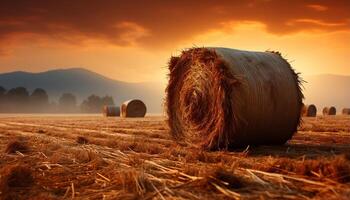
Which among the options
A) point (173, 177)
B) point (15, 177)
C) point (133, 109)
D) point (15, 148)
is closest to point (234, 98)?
point (173, 177)

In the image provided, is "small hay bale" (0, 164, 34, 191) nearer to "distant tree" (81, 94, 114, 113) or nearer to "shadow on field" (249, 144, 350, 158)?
"shadow on field" (249, 144, 350, 158)

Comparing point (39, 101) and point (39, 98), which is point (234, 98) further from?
point (39, 98)

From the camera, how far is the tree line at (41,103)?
71188mm

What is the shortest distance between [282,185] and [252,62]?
424cm

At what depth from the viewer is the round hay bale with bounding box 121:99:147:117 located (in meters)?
27.8

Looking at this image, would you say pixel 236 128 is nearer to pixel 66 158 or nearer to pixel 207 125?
pixel 207 125

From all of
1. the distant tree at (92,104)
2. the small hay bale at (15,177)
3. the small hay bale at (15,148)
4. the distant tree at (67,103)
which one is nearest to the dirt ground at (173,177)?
the small hay bale at (15,177)

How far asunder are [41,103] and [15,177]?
245 feet

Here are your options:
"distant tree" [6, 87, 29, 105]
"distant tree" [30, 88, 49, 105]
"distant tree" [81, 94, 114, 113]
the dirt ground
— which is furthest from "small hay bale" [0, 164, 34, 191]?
"distant tree" [30, 88, 49, 105]

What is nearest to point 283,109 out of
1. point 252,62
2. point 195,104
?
point 252,62

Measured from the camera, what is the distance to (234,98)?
23.7 feet

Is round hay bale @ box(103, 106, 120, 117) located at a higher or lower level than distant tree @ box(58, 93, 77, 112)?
lower

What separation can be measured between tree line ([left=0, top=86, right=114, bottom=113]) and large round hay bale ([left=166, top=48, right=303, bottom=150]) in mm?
62341

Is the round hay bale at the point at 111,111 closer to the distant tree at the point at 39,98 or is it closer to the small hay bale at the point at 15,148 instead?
the small hay bale at the point at 15,148
